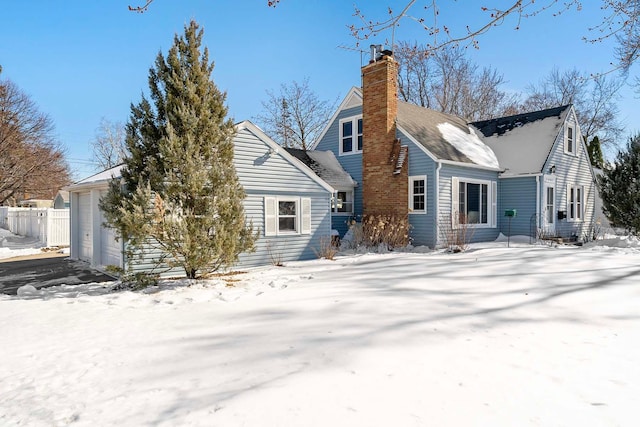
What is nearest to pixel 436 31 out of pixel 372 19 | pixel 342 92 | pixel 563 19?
pixel 372 19

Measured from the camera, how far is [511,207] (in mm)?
15898

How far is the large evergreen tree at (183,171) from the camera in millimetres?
7398

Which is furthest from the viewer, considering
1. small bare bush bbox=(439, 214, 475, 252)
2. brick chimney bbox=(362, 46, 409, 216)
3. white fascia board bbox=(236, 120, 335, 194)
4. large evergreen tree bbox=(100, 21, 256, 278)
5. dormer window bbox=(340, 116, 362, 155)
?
dormer window bbox=(340, 116, 362, 155)

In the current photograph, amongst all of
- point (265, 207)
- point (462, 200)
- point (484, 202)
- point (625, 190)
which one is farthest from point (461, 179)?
point (265, 207)

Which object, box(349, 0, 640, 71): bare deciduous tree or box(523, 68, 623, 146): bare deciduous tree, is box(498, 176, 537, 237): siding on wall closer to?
box(349, 0, 640, 71): bare deciduous tree

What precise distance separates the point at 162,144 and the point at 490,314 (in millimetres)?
6397

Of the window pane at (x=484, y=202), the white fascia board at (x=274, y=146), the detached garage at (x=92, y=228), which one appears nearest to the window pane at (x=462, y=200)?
the window pane at (x=484, y=202)

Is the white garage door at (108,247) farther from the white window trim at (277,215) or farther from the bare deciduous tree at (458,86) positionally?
the bare deciduous tree at (458,86)

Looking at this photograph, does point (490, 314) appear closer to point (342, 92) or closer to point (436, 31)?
point (436, 31)

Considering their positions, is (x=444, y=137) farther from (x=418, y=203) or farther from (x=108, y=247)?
(x=108, y=247)

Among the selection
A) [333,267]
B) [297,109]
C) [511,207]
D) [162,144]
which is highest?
[297,109]

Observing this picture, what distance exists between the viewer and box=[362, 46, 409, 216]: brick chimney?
14.2 metres

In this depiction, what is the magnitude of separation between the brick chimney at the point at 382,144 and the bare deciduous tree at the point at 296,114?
14973 millimetres

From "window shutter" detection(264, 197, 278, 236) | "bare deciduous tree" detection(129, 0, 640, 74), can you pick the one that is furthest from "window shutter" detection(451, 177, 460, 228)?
"bare deciduous tree" detection(129, 0, 640, 74)
